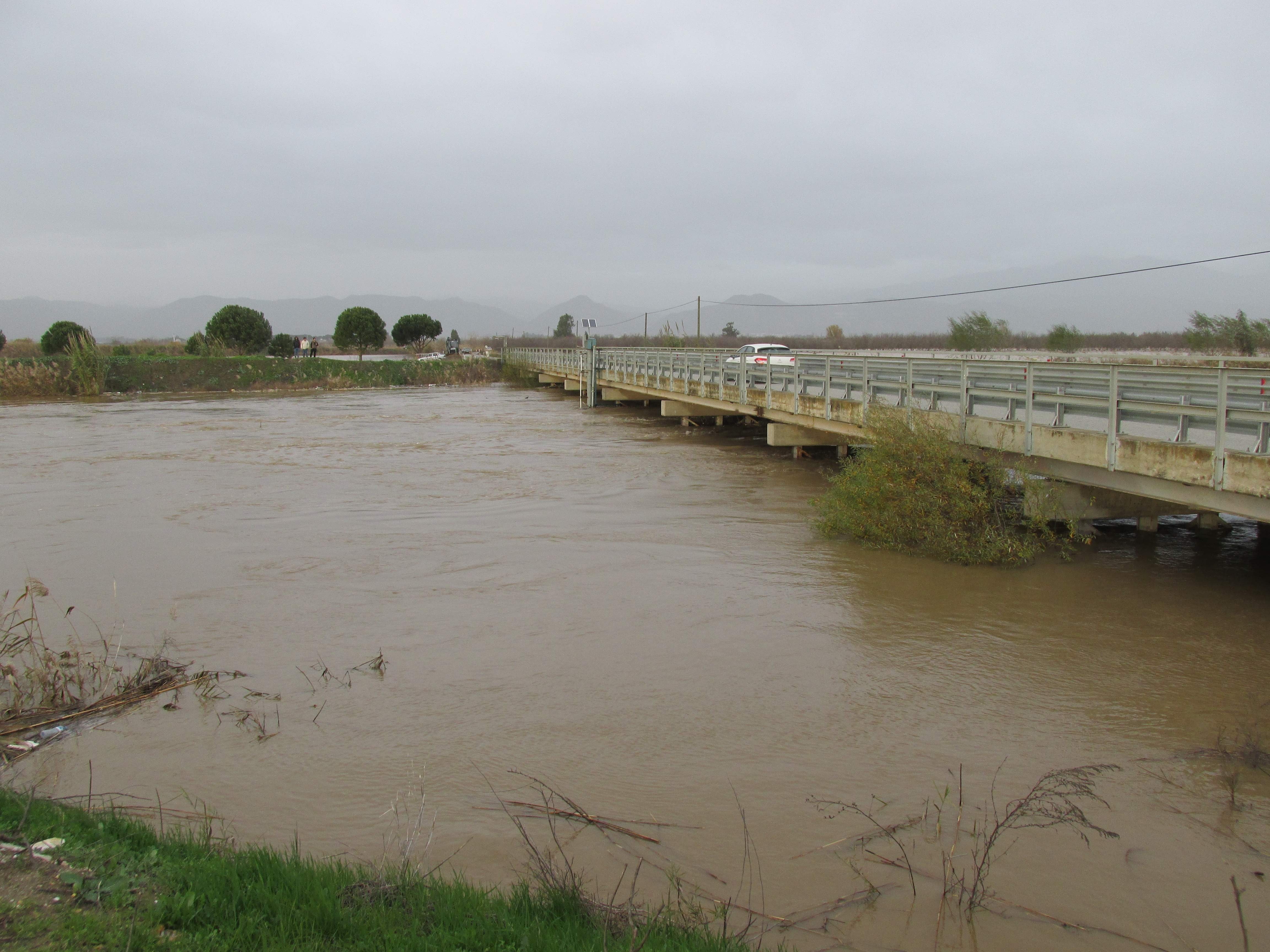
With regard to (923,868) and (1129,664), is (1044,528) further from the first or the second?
(923,868)

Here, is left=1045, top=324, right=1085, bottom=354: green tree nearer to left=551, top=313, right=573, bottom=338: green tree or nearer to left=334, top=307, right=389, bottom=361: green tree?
left=334, top=307, right=389, bottom=361: green tree

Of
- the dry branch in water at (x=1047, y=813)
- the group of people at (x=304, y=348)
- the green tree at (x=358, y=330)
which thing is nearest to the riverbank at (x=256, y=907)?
the dry branch in water at (x=1047, y=813)

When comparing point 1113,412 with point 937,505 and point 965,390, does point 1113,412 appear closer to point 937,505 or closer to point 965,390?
point 937,505

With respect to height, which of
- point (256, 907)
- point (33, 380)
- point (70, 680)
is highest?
point (33, 380)

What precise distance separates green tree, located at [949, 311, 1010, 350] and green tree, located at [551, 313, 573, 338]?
236ft

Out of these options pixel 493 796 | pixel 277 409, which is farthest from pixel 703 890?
pixel 277 409

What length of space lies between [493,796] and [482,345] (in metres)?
103

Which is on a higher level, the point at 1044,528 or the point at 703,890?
the point at 1044,528

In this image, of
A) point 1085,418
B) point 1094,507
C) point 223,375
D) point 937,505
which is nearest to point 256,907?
point 937,505

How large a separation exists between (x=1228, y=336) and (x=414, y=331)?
64545 millimetres

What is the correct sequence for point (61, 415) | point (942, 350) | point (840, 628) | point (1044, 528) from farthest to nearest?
point (942, 350)
point (61, 415)
point (1044, 528)
point (840, 628)

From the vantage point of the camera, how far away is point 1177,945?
451cm

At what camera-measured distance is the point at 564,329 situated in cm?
12719

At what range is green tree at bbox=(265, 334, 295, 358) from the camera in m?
68.6
